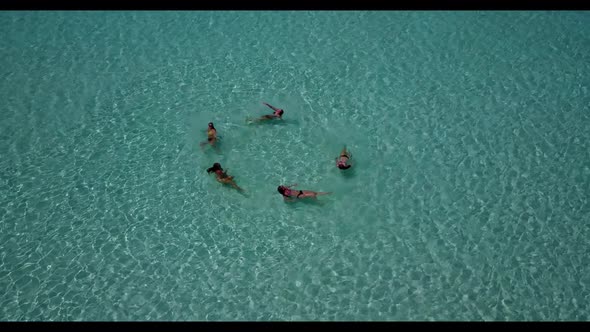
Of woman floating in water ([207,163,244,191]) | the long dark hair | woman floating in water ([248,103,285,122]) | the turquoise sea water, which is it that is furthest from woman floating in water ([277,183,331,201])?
woman floating in water ([248,103,285,122])

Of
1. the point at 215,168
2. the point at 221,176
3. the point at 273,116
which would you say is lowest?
the point at 221,176

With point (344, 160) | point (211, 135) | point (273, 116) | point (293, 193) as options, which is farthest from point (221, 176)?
point (344, 160)

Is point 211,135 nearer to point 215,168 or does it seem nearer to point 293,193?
point 215,168

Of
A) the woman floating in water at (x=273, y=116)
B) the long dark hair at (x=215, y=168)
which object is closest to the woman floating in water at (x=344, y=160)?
the woman floating in water at (x=273, y=116)

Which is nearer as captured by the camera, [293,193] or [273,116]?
[293,193]

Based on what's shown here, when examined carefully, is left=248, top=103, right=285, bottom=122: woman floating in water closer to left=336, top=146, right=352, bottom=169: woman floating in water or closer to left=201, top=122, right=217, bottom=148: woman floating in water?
left=201, top=122, right=217, bottom=148: woman floating in water

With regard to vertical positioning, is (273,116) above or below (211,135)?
above

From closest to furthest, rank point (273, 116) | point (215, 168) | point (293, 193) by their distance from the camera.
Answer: point (293, 193) < point (215, 168) < point (273, 116)
